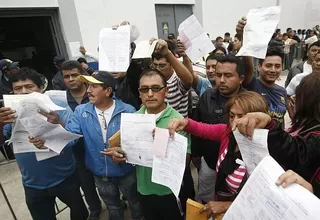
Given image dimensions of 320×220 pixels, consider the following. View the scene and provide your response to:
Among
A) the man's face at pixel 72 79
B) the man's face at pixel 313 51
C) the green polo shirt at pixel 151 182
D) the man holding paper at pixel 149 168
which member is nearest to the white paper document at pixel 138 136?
the man holding paper at pixel 149 168

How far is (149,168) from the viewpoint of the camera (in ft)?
5.44

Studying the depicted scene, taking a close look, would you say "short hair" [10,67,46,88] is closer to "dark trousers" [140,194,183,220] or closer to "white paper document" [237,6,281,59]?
"dark trousers" [140,194,183,220]

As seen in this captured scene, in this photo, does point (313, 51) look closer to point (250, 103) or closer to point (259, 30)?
point (259, 30)

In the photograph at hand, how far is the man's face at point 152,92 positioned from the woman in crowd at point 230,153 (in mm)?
291

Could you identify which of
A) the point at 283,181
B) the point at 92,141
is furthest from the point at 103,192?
the point at 283,181

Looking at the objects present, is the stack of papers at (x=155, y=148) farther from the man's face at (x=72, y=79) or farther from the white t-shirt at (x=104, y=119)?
the man's face at (x=72, y=79)

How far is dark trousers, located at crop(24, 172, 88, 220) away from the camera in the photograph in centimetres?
179

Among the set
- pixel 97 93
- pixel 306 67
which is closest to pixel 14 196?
pixel 97 93

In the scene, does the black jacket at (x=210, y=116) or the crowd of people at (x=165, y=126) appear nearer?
the crowd of people at (x=165, y=126)

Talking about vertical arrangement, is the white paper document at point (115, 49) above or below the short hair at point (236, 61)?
above

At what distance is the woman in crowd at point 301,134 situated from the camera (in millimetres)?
983

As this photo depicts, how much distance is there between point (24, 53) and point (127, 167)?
6736mm

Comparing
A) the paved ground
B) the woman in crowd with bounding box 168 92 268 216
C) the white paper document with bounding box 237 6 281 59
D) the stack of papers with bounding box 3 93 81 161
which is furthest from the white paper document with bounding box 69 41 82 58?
the woman in crowd with bounding box 168 92 268 216

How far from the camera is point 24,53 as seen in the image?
698cm
